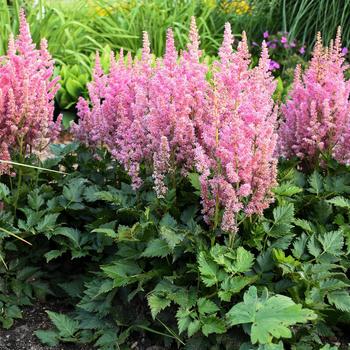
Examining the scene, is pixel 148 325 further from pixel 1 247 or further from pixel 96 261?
pixel 1 247

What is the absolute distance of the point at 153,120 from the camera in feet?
9.60

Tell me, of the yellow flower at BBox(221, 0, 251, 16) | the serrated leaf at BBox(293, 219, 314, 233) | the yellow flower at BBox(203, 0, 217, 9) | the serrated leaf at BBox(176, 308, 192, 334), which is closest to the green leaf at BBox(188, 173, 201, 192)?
the serrated leaf at BBox(293, 219, 314, 233)

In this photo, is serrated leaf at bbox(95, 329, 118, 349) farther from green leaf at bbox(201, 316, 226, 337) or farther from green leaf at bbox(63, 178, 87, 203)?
green leaf at bbox(63, 178, 87, 203)

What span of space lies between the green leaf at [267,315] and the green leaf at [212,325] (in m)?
0.13

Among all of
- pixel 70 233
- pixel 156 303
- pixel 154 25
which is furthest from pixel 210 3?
pixel 156 303

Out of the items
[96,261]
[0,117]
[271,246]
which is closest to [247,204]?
[271,246]

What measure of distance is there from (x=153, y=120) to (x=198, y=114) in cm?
23

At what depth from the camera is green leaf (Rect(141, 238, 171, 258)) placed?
8.68 ft

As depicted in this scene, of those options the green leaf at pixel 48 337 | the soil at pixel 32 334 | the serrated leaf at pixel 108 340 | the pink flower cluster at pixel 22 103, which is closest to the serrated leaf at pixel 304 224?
the soil at pixel 32 334

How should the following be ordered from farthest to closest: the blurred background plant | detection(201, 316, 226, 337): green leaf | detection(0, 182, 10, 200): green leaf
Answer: the blurred background plant → detection(0, 182, 10, 200): green leaf → detection(201, 316, 226, 337): green leaf

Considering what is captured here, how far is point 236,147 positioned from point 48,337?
4.07 ft

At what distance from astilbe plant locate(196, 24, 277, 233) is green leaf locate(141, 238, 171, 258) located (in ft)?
0.75

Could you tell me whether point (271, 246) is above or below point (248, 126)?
below

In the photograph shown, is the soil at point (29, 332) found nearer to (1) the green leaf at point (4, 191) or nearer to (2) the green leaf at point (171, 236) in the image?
(1) the green leaf at point (4, 191)
